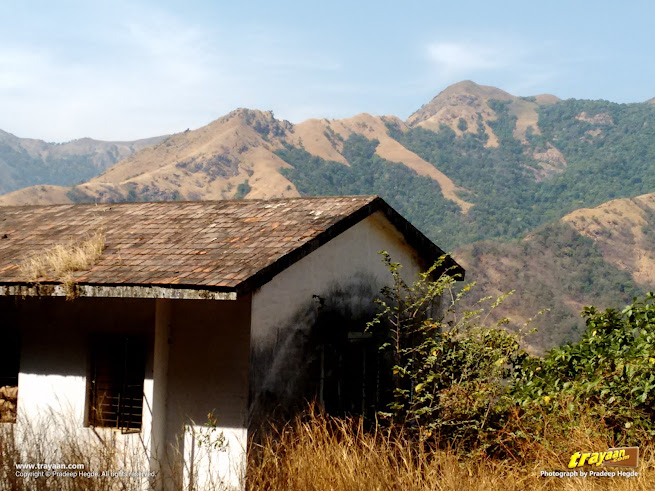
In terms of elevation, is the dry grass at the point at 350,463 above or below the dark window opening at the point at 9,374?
below

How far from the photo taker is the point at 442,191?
12269 cm

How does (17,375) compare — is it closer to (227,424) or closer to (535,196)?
(227,424)

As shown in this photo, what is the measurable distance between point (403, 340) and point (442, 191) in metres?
114

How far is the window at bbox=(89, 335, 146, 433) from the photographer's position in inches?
350

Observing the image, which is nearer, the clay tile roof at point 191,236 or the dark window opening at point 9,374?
the clay tile roof at point 191,236

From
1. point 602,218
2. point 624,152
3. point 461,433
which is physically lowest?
point 461,433

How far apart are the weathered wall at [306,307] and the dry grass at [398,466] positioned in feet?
1.52

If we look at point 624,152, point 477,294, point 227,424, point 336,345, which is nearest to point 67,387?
point 227,424

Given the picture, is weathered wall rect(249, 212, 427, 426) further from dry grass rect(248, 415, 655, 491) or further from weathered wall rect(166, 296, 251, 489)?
dry grass rect(248, 415, 655, 491)

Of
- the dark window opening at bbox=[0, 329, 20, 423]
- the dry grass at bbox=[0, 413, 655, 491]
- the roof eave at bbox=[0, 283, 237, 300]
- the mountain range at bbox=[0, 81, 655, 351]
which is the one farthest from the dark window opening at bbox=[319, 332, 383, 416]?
the mountain range at bbox=[0, 81, 655, 351]

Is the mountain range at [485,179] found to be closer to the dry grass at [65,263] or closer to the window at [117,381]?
the window at [117,381]

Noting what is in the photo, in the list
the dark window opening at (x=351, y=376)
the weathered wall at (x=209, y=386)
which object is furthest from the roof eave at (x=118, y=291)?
the dark window opening at (x=351, y=376)

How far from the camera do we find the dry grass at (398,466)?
22.2 ft

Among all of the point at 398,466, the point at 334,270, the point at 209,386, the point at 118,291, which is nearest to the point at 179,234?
the point at 118,291
